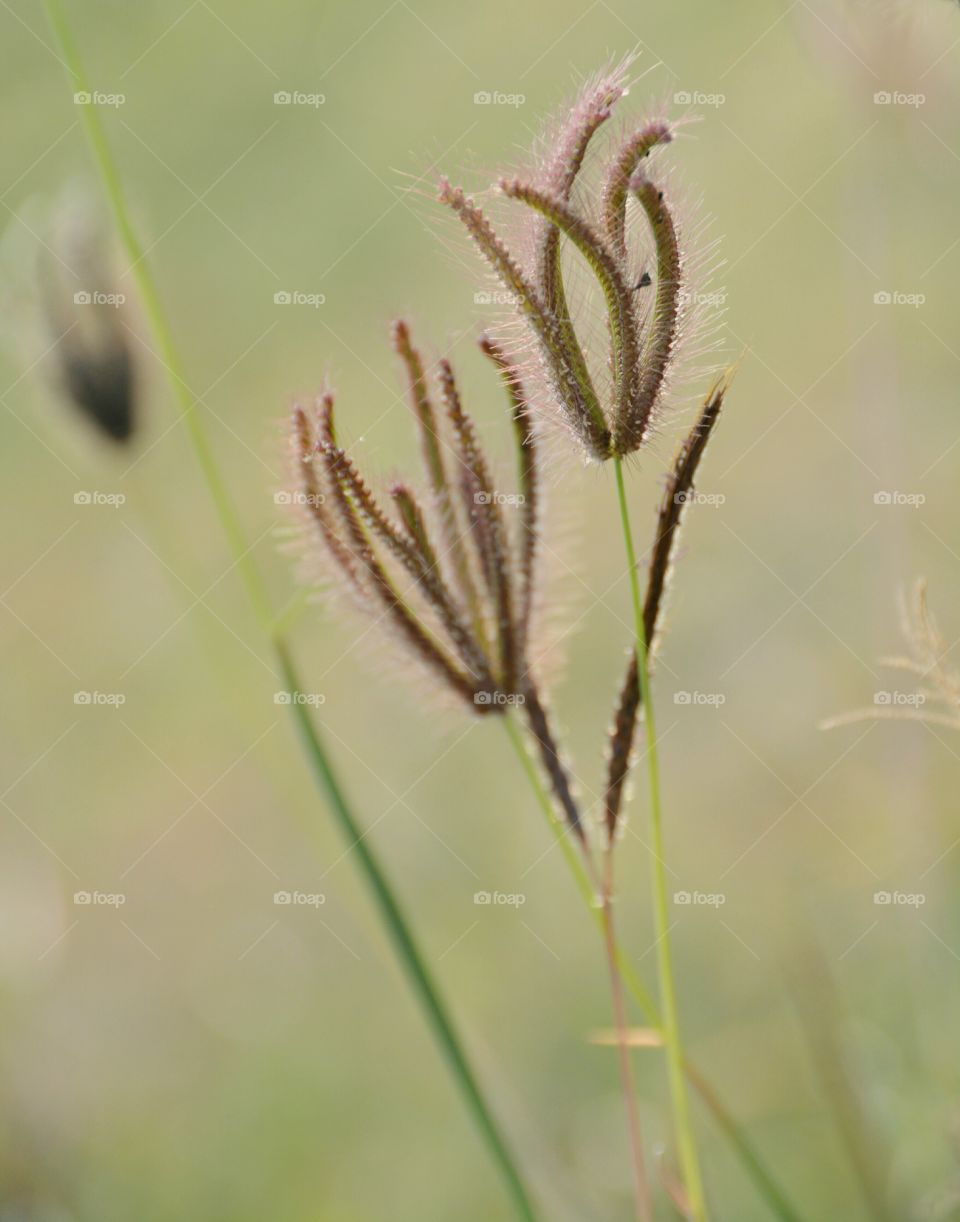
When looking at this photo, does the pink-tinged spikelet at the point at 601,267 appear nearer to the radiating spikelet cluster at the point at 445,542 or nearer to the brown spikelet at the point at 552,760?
the radiating spikelet cluster at the point at 445,542

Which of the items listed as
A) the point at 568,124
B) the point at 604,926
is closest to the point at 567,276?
the point at 568,124

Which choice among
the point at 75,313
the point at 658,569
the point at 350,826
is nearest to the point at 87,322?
the point at 75,313

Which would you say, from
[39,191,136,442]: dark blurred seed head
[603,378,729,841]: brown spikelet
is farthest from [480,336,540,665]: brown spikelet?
[39,191,136,442]: dark blurred seed head

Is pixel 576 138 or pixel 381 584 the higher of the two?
pixel 576 138

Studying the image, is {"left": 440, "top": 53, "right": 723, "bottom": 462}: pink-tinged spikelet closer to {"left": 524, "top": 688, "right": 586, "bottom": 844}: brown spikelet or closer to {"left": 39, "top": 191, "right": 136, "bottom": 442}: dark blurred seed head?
{"left": 524, "top": 688, "right": 586, "bottom": 844}: brown spikelet

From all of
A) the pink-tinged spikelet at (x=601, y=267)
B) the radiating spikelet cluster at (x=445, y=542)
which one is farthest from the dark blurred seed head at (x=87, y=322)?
the pink-tinged spikelet at (x=601, y=267)

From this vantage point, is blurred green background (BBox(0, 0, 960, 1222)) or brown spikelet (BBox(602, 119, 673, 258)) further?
blurred green background (BBox(0, 0, 960, 1222))

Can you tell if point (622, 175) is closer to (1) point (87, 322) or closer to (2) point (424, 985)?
(2) point (424, 985)
